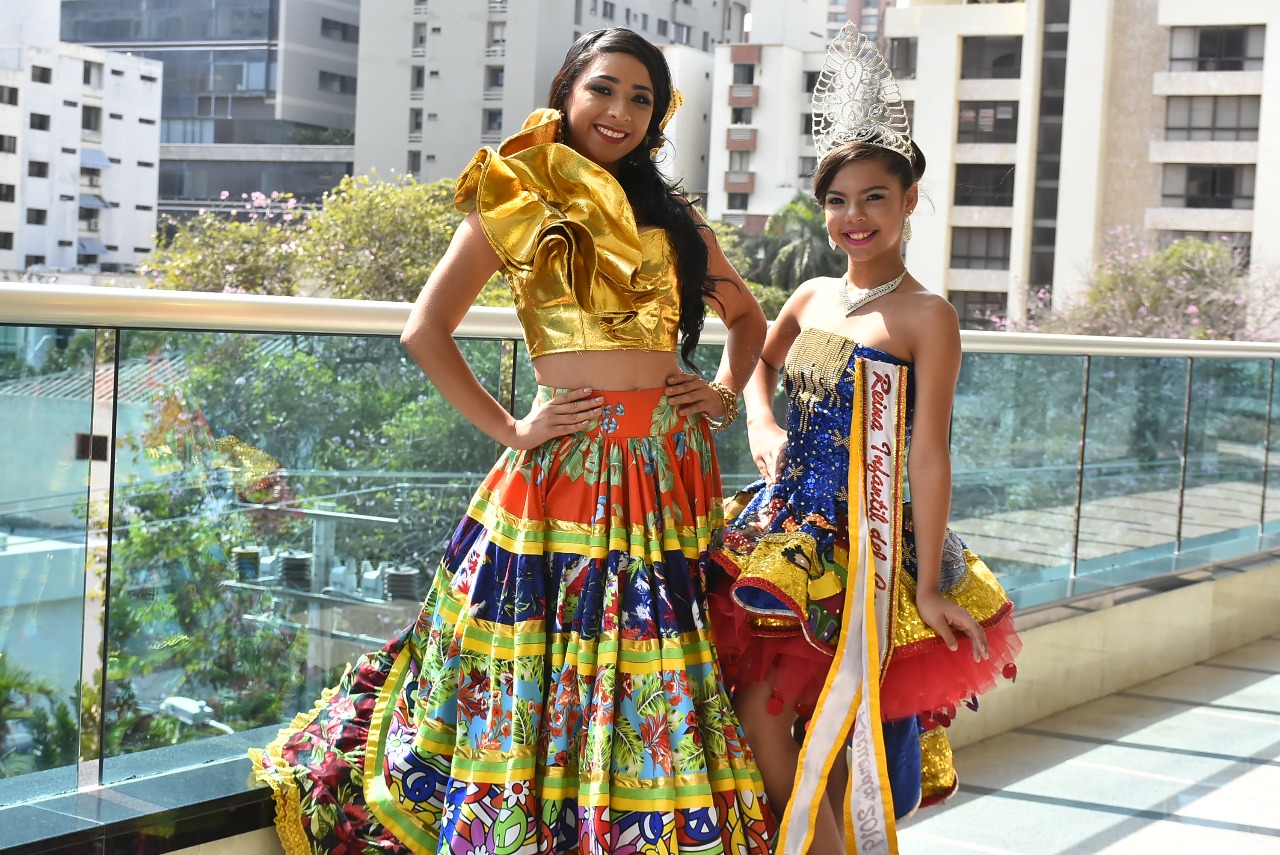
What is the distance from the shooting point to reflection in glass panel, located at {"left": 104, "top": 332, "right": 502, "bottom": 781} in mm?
2164

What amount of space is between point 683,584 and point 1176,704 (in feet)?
8.18

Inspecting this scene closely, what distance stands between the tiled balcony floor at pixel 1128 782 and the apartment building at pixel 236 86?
67.6m

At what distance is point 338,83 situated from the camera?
72.0 m

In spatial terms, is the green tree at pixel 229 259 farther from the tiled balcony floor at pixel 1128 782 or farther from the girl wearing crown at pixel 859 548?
the girl wearing crown at pixel 859 548

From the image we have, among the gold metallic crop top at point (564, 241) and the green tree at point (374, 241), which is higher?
the green tree at point (374, 241)

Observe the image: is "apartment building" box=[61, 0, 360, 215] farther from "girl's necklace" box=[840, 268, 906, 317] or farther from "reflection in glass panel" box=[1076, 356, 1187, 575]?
"girl's necklace" box=[840, 268, 906, 317]

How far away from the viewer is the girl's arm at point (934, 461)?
6.66 feet

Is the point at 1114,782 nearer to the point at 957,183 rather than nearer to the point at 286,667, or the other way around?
the point at 286,667

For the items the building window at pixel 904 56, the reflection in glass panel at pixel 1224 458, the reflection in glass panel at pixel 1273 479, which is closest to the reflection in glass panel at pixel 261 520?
the reflection in glass panel at pixel 1224 458

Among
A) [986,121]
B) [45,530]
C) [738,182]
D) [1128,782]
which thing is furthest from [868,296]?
[738,182]

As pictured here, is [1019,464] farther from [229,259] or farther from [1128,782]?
[229,259]

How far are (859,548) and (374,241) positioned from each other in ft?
81.0

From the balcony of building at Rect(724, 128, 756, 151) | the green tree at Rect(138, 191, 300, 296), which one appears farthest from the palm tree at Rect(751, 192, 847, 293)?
the green tree at Rect(138, 191, 300, 296)

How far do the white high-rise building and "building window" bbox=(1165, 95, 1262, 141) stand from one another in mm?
42797
